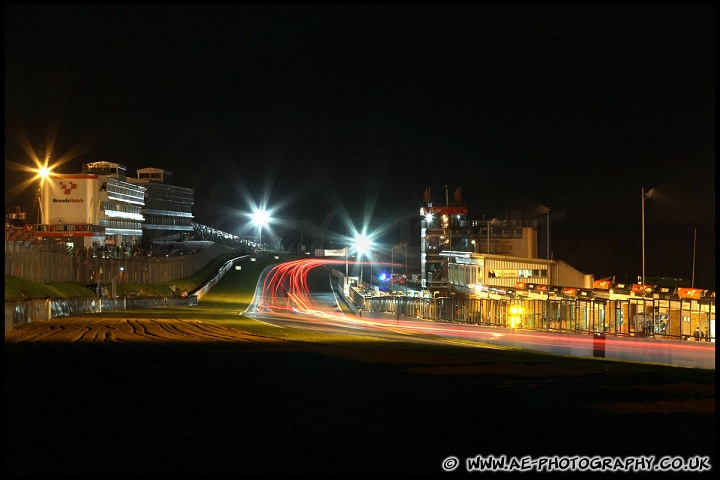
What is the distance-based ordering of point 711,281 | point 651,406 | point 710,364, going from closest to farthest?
point 651,406 → point 710,364 → point 711,281

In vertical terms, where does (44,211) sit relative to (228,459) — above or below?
above

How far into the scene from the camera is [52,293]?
50.0 metres

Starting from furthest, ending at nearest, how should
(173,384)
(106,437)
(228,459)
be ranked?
(173,384) → (106,437) → (228,459)

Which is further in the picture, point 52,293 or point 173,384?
point 52,293

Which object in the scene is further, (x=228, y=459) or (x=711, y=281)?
(x=711, y=281)

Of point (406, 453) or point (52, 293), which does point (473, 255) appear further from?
point (406, 453)

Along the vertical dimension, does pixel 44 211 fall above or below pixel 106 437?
above

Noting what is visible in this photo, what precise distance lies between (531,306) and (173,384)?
118 feet

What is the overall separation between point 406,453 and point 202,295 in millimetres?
79127

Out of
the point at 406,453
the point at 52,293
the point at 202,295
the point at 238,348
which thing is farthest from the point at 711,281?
the point at 406,453

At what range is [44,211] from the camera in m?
121

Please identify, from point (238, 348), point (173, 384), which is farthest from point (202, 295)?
point (173, 384)

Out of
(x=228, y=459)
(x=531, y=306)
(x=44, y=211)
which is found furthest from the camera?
(x=44, y=211)

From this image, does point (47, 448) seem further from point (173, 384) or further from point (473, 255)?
point (473, 255)
